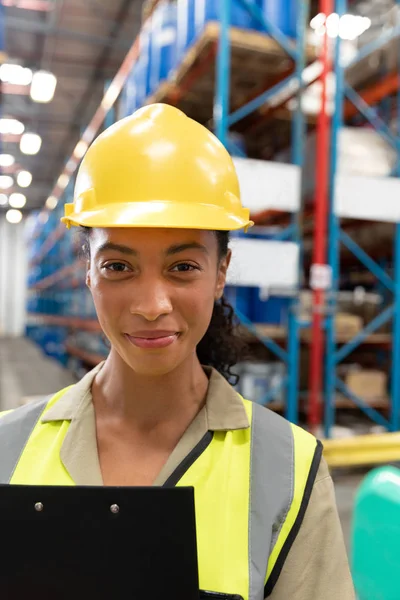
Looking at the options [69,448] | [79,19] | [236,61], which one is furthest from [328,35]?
[79,19]

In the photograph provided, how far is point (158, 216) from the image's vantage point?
3.39 ft

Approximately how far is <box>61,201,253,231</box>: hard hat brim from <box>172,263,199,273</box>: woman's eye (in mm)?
85

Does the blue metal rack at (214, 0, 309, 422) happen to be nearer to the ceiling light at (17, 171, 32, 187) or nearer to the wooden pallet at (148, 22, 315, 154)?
the wooden pallet at (148, 22, 315, 154)

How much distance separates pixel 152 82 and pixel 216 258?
476 cm

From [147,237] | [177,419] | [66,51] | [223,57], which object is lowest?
[177,419]

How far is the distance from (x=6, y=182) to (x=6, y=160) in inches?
142

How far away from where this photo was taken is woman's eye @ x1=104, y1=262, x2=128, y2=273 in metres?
1.08

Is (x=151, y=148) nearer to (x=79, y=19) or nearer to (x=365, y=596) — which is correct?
(x=365, y=596)

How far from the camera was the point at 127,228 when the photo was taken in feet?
3.47

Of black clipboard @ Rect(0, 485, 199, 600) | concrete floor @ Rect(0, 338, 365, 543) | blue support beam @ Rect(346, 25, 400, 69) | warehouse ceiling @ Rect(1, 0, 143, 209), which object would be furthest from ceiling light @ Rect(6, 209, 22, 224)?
black clipboard @ Rect(0, 485, 199, 600)

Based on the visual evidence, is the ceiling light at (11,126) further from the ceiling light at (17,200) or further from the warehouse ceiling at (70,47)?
the ceiling light at (17,200)

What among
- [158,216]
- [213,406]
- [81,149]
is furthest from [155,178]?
[81,149]

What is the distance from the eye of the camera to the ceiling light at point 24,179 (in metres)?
21.3

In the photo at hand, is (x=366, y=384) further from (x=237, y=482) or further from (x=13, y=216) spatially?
(x=13, y=216)
